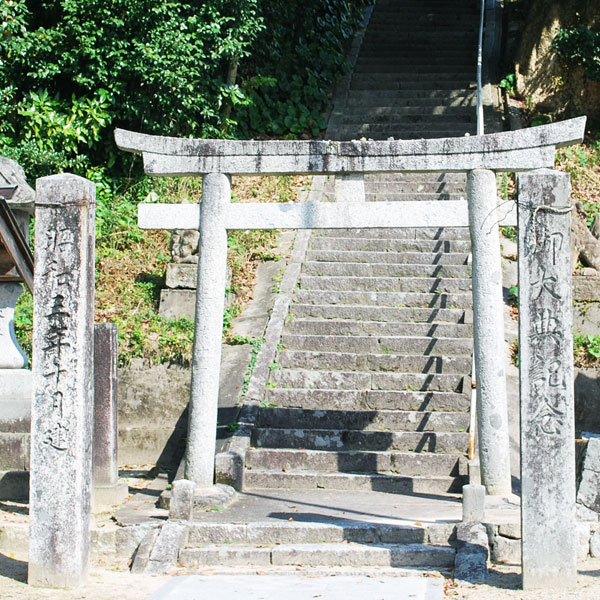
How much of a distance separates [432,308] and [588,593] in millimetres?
5755

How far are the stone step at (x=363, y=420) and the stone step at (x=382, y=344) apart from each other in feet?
3.45

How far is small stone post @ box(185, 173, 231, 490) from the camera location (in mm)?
8172

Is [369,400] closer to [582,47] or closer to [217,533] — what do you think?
[217,533]

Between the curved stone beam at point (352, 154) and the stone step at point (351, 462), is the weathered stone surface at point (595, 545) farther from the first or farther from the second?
the curved stone beam at point (352, 154)

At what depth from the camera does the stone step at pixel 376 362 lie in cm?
1023

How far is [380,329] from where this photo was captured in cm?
A: 1084

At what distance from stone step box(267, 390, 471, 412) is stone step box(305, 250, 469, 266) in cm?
257

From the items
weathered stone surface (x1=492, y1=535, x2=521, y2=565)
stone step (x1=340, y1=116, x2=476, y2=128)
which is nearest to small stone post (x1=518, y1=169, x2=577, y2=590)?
weathered stone surface (x1=492, y1=535, x2=521, y2=565)

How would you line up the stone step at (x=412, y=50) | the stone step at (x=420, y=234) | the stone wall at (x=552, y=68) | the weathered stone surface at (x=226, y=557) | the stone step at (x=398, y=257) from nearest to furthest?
the weathered stone surface at (x=226, y=557), the stone step at (x=398, y=257), the stone step at (x=420, y=234), the stone wall at (x=552, y=68), the stone step at (x=412, y=50)

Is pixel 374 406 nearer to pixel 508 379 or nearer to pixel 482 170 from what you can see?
pixel 508 379

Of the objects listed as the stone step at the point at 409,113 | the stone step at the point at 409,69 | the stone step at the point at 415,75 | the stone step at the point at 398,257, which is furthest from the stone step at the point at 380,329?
the stone step at the point at 409,69

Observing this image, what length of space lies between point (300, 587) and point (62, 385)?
7.22ft

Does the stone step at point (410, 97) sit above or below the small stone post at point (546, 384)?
above

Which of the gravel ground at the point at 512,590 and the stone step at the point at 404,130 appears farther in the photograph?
the stone step at the point at 404,130
